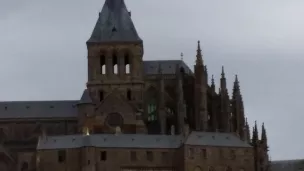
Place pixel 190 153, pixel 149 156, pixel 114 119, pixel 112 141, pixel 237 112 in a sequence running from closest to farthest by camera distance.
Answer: pixel 190 153
pixel 149 156
pixel 112 141
pixel 114 119
pixel 237 112

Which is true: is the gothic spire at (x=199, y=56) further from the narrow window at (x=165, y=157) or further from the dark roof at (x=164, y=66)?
the narrow window at (x=165, y=157)

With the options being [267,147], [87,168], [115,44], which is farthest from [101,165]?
[267,147]

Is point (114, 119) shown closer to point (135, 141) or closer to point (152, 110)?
point (152, 110)

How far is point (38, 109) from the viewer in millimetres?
112062

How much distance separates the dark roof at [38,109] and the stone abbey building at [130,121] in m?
0.11

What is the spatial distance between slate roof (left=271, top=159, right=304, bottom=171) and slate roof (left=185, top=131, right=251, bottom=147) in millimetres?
35206

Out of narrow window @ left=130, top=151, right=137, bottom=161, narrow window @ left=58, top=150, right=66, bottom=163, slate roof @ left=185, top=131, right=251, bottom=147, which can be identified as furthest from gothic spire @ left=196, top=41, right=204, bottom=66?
narrow window @ left=58, top=150, right=66, bottom=163

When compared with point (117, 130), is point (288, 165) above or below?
below

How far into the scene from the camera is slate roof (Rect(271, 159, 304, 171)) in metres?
135

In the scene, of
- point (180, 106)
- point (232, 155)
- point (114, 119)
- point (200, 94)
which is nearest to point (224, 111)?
point (200, 94)

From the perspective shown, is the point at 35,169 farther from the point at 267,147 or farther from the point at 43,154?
the point at 267,147

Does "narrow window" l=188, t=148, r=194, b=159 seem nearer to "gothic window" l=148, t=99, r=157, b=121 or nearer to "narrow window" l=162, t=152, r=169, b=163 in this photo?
"narrow window" l=162, t=152, r=169, b=163

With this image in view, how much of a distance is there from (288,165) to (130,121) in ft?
126

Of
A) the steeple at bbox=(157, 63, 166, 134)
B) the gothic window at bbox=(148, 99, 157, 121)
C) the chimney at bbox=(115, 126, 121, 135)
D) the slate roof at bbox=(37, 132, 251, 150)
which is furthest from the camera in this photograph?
the gothic window at bbox=(148, 99, 157, 121)
